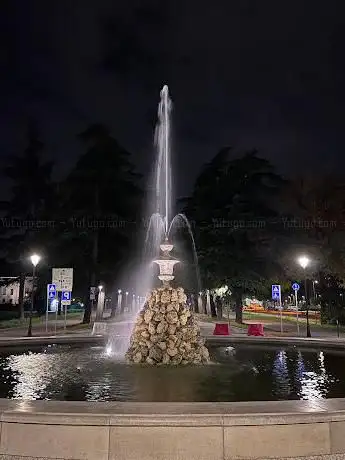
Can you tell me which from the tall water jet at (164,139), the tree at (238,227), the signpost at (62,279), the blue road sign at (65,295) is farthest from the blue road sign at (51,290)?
the tree at (238,227)

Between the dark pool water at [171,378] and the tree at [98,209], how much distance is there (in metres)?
28.6

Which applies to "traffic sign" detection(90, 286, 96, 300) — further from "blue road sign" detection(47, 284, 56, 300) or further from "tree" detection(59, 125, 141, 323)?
"blue road sign" detection(47, 284, 56, 300)

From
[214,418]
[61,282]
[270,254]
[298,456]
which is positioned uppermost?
[270,254]

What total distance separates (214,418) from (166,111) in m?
16.4

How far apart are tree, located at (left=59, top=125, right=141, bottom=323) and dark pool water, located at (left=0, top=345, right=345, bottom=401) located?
28.6 meters

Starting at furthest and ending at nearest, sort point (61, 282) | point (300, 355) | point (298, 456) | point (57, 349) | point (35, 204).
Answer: point (35, 204) < point (61, 282) < point (57, 349) < point (300, 355) < point (298, 456)

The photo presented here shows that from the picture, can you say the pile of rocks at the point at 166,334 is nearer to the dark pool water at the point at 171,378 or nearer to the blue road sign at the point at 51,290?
the dark pool water at the point at 171,378

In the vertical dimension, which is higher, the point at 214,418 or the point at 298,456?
the point at 214,418

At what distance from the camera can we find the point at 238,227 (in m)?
45.4

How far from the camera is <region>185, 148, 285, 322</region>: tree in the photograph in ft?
146

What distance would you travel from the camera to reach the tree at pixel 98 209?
4575 centimetres

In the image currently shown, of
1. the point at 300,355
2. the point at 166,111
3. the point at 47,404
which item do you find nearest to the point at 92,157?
the point at 166,111

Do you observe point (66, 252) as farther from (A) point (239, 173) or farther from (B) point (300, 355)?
(B) point (300, 355)

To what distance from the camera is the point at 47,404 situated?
6.92 m
